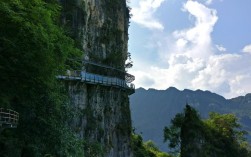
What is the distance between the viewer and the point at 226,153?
270ft

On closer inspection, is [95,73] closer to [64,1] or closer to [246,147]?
[64,1]

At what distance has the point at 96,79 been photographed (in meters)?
64.0

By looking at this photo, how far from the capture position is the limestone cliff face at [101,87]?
60906 mm

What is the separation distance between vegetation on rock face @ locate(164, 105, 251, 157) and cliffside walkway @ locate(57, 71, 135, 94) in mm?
13690

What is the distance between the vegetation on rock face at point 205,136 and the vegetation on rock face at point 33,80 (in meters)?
45.4

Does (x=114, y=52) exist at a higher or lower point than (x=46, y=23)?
higher

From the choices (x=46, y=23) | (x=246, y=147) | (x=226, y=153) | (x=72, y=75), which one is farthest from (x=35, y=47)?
(x=246, y=147)

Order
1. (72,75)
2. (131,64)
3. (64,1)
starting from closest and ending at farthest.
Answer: (72,75) → (64,1) → (131,64)

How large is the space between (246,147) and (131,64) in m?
30.0

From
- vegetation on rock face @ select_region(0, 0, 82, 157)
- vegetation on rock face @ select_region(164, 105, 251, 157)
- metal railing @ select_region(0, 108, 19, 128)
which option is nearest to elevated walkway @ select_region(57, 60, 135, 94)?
vegetation on rock face @ select_region(164, 105, 251, 157)

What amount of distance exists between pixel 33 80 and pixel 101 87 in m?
33.0

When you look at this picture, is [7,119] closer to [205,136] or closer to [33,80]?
[33,80]

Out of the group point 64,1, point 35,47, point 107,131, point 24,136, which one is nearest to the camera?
point 35,47

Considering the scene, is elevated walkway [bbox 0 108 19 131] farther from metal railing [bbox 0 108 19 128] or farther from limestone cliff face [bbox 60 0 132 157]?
limestone cliff face [bbox 60 0 132 157]
